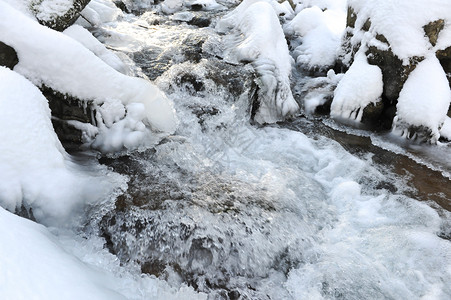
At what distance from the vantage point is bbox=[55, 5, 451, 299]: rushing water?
9.18 ft

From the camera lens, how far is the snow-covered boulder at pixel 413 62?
207 inches

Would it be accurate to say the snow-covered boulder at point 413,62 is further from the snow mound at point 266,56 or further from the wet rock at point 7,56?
the wet rock at point 7,56

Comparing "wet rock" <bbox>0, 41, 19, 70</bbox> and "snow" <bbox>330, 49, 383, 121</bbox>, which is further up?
"snow" <bbox>330, 49, 383, 121</bbox>

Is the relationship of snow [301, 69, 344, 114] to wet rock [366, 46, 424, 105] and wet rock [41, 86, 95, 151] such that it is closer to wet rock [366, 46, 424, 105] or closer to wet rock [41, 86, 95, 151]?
wet rock [366, 46, 424, 105]

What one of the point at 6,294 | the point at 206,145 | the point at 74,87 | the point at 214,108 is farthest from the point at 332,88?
the point at 6,294

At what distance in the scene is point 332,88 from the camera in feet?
21.6

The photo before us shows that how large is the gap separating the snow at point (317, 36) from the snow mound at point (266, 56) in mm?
1367

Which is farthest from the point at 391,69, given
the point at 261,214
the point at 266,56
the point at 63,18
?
the point at 63,18

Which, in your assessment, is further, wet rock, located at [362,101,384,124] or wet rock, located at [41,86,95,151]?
wet rock, located at [362,101,384,124]

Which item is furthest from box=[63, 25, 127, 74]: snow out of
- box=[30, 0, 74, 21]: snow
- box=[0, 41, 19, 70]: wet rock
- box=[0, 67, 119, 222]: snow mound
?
box=[0, 67, 119, 222]: snow mound

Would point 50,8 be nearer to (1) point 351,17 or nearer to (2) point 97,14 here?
(2) point 97,14

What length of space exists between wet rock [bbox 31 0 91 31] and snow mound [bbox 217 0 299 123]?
9.04 feet

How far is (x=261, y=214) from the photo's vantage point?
3.32 metres

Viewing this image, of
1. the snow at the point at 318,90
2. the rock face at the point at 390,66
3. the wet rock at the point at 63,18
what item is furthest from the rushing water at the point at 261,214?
the wet rock at the point at 63,18
